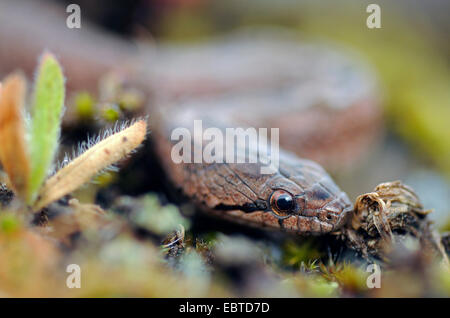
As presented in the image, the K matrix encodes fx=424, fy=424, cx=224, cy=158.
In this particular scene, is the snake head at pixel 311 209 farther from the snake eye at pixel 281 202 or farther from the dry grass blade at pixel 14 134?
the dry grass blade at pixel 14 134

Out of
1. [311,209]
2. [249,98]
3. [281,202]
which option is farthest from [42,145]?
[249,98]

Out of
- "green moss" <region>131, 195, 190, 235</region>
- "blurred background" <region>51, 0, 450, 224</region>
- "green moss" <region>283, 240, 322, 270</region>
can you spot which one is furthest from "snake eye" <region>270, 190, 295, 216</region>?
"blurred background" <region>51, 0, 450, 224</region>

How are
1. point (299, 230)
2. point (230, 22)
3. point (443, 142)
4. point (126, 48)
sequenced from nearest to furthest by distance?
point (299, 230)
point (443, 142)
point (126, 48)
point (230, 22)

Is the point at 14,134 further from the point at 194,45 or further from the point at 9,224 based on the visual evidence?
the point at 194,45

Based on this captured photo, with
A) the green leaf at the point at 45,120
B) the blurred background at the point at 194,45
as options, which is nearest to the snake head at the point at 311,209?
the blurred background at the point at 194,45

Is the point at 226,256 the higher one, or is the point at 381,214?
the point at 381,214

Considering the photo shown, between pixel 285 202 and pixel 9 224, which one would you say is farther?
pixel 285 202

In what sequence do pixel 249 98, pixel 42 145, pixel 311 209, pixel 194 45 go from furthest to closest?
pixel 194 45
pixel 249 98
pixel 311 209
pixel 42 145

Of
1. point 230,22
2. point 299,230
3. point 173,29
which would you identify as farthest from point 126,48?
point 299,230

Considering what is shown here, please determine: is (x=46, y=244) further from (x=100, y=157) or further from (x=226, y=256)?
(x=226, y=256)
